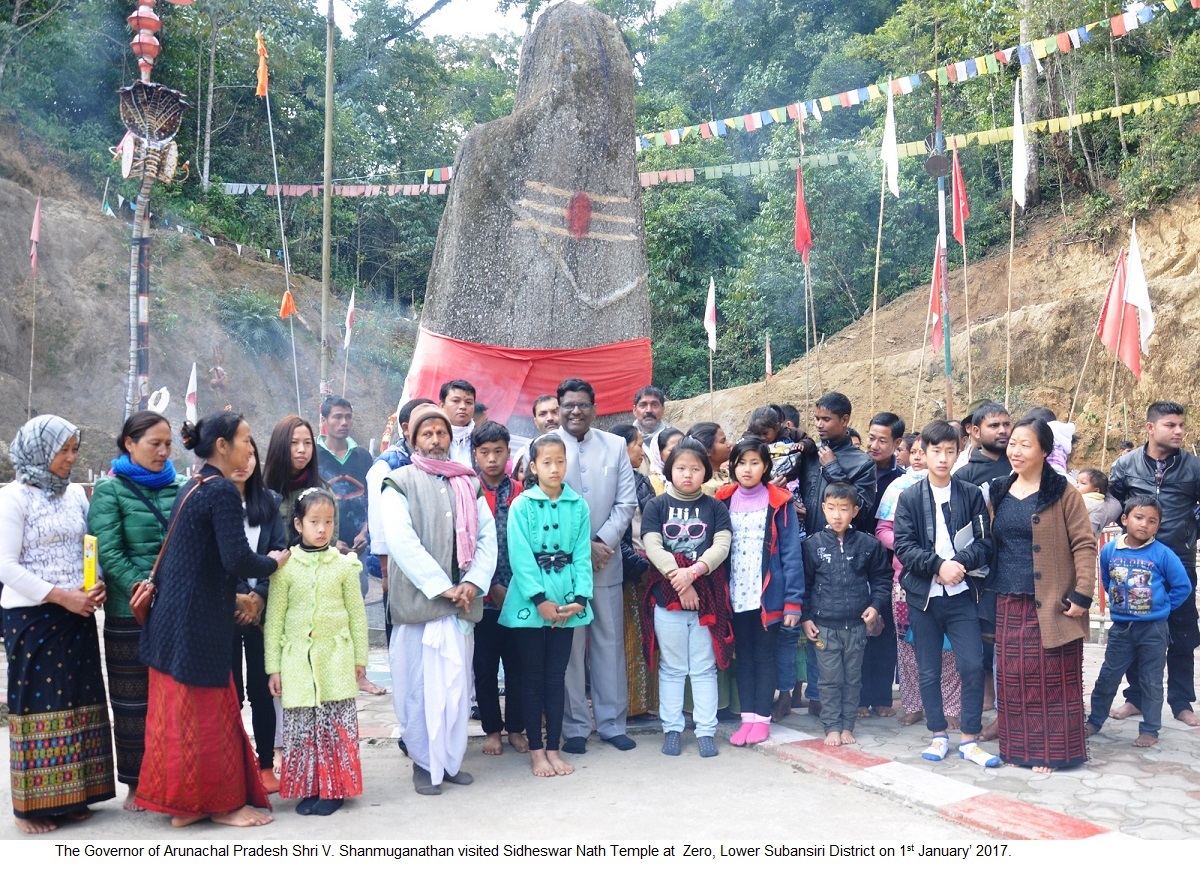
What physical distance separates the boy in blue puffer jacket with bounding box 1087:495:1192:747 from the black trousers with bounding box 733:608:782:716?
5.34ft

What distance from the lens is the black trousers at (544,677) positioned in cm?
459

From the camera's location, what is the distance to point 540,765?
4492 mm

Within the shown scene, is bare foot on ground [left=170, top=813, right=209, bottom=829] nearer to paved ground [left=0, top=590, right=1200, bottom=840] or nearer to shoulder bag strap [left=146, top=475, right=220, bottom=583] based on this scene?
paved ground [left=0, top=590, right=1200, bottom=840]

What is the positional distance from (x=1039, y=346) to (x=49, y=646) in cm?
1632

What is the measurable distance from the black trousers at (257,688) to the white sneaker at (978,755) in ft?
10.1

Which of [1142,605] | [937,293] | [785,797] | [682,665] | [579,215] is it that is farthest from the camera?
[937,293]

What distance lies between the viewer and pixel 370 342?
83.6 ft

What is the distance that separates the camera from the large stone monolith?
21.4 ft

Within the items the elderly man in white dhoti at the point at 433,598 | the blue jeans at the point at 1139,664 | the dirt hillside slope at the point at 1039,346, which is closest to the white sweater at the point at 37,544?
the elderly man in white dhoti at the point at 433,598

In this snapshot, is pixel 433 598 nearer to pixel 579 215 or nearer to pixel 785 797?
pixel 785 797

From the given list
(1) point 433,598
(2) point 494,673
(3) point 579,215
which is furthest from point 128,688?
(3) point 579,215

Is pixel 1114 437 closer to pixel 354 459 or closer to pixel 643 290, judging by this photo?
pixel 643 290

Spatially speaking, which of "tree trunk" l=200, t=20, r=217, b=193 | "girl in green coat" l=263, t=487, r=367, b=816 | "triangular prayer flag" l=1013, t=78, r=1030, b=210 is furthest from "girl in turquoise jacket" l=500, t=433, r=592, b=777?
"tree trunk" l=200, t=20, r=217, b=193

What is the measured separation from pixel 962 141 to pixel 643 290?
11.6m
